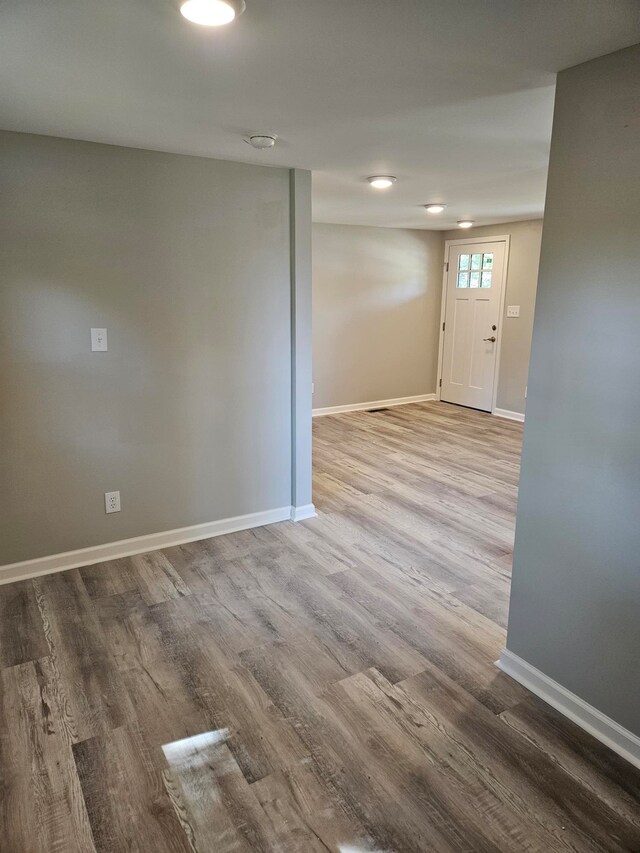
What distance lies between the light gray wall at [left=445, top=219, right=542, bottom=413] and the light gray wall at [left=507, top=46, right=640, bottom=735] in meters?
4.27

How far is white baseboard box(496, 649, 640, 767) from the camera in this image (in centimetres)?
181

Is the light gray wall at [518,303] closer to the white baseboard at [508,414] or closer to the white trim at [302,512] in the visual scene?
the white baseboard at [508,414]

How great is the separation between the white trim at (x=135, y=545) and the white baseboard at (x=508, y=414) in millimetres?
3816

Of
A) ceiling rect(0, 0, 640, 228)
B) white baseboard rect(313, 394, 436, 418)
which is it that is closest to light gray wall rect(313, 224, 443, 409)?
white baseboard rect(313, 394, 436, 418)

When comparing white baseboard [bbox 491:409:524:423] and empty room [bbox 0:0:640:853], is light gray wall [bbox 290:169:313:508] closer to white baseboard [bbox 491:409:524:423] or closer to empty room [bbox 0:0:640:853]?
empty room [bbox 0:0:640:853]

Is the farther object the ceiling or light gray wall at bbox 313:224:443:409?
light gray wall at bbox 313:224:443:409

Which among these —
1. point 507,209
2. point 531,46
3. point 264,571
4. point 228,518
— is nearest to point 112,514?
point 228,518

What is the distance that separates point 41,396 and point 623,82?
2765mm

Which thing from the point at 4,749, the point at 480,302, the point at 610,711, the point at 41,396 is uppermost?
the point at 480,302

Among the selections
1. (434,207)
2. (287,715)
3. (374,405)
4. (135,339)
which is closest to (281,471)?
(135,339)

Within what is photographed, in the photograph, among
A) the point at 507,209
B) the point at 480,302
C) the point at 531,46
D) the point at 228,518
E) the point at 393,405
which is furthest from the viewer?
the point at 393,405

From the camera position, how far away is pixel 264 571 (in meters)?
3.02

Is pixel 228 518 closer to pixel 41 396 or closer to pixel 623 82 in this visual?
pixel 41 396

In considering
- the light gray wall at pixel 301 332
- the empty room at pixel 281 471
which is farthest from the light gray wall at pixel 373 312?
the light gray wall at pixel 301 332
